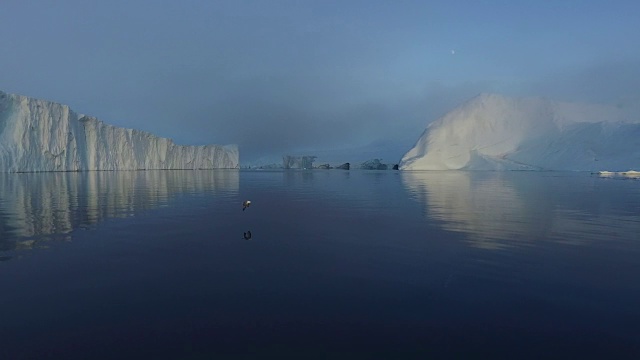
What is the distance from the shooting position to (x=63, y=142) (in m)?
74.1

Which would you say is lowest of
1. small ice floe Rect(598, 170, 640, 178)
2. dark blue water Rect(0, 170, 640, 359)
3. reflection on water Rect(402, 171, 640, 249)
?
dark blue water Rect(0, 170, 640, 359)

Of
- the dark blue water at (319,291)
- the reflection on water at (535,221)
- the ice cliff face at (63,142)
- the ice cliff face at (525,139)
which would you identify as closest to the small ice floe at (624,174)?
the ice cliff face at (525,139)

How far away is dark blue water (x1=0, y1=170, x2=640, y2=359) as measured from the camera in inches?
181

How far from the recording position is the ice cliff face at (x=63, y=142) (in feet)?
214

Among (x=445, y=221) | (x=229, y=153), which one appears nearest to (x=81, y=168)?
(x=229, y=153)

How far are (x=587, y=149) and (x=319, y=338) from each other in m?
105

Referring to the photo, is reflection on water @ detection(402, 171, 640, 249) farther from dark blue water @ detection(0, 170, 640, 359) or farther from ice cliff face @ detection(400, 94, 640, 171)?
ice cliff face @ detection(400, 94, 640, 171)

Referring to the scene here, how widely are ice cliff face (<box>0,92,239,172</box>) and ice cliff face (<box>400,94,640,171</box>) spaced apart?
80.0 meters

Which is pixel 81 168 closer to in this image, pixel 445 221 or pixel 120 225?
pixel 120 225

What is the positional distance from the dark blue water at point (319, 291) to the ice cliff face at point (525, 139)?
92.0 m

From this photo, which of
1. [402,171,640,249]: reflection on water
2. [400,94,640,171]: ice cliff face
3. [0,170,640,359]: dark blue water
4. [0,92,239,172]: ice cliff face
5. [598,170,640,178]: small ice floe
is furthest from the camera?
[400,94,640,171]: ice cliff face

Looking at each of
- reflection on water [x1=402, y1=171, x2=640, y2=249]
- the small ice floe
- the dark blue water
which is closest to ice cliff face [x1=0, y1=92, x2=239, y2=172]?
the dark blue water

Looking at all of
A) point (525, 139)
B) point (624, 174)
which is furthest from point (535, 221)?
point (525, 139)

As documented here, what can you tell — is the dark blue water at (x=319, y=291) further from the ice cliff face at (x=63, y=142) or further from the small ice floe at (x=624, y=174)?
the ice cliff face at (x=63, y=142)
